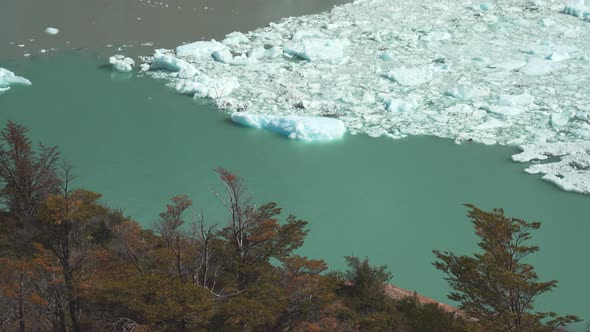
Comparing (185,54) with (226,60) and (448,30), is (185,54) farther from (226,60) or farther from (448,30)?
(448,30)

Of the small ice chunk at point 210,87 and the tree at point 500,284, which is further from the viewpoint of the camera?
the small ice chunk at point 210,87

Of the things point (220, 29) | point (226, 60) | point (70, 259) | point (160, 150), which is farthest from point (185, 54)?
point (70, 259)

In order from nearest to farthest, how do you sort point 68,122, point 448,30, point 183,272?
point 183,272, point 68,122, point 448,30

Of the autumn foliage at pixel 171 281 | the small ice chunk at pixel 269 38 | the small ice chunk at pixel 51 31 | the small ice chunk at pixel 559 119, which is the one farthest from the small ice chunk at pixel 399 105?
the small ice chunk at pixel 51 31

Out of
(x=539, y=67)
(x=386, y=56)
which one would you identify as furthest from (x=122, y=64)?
(x=539, y=67)

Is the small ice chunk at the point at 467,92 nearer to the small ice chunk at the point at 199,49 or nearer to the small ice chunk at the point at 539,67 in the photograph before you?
the small ice chunk at the point at 539,67

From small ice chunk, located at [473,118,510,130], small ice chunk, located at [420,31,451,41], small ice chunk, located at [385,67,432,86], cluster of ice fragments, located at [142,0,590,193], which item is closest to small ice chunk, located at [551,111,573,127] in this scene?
cluster of ice fragments, located at [142,0,590,193]

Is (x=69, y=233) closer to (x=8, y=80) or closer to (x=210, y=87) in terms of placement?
(x=210, y=87)
